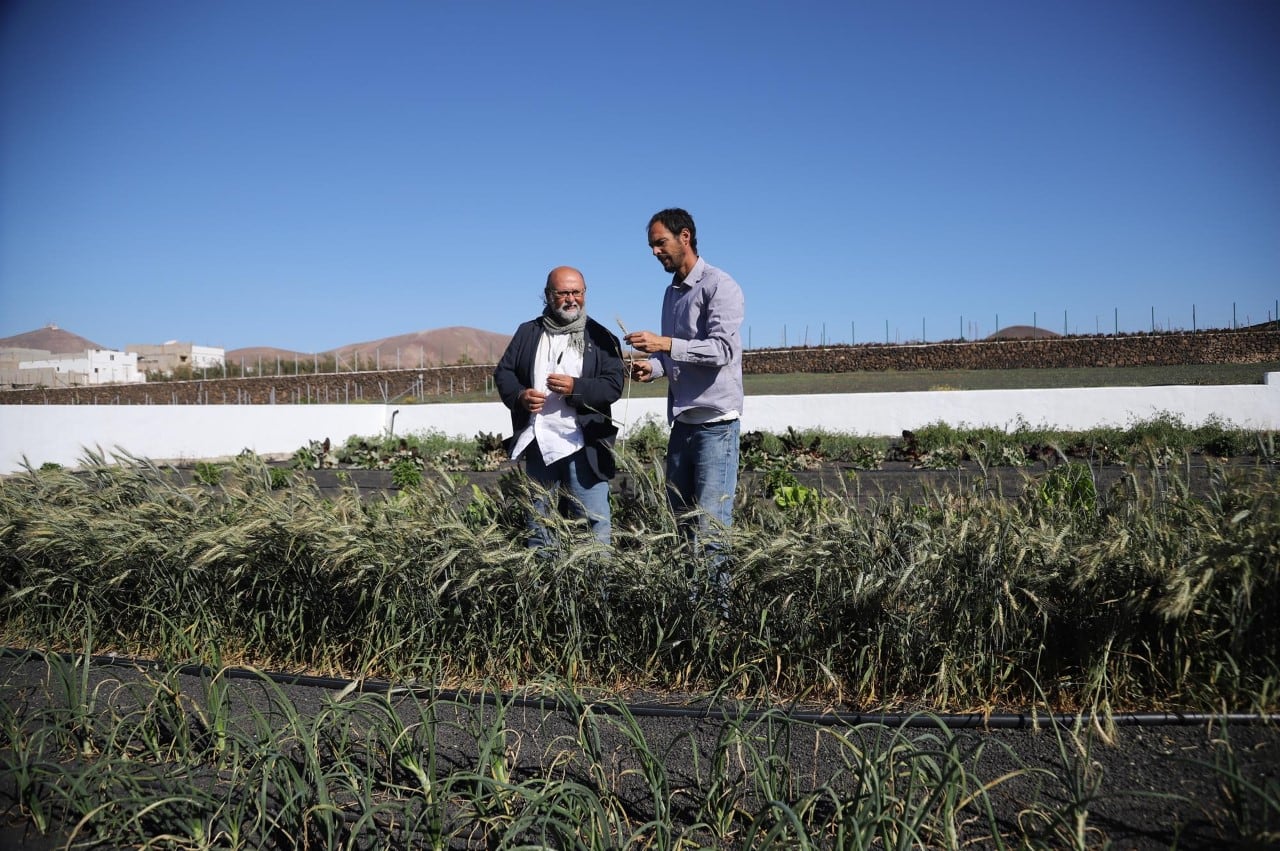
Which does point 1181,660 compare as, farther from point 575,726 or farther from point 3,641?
point 3,641

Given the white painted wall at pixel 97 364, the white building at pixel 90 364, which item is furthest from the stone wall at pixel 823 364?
the white painted wall at pixel 97 364

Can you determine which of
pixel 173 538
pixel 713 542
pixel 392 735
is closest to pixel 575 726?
pixel 392 735

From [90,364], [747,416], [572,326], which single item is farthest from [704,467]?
[90,364]

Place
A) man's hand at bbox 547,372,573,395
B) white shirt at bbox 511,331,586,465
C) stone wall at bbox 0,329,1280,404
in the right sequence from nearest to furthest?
man's hand at bbox 547,372,573,395 → white shirt at bbox 511,331,586,465 → stone wall at bbox 0,329,1280,404

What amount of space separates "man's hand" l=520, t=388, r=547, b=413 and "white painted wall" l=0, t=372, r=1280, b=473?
1020cm

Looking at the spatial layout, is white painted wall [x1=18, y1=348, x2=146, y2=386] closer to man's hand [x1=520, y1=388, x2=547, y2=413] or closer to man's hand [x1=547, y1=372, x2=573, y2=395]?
man's hand [x1=520, y1=388, x2=547, y2=413]

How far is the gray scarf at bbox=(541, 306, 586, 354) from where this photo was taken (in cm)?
351

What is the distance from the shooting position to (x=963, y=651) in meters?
2.36

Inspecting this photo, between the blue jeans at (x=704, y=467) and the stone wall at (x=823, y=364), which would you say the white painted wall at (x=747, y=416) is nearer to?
the blue jeans at (x=704, y=467)

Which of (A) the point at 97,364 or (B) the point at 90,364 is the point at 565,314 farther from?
(B) the point at 90,364

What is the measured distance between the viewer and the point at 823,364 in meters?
33.3

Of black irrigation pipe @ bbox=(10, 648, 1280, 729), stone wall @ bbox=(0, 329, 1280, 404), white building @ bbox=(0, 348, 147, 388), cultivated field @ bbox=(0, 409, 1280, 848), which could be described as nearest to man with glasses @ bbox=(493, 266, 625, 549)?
cultivated field @ bbox=(0, 409, 1280, 848)

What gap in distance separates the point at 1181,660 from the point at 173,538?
11.7ft

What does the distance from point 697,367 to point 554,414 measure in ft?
2.09
